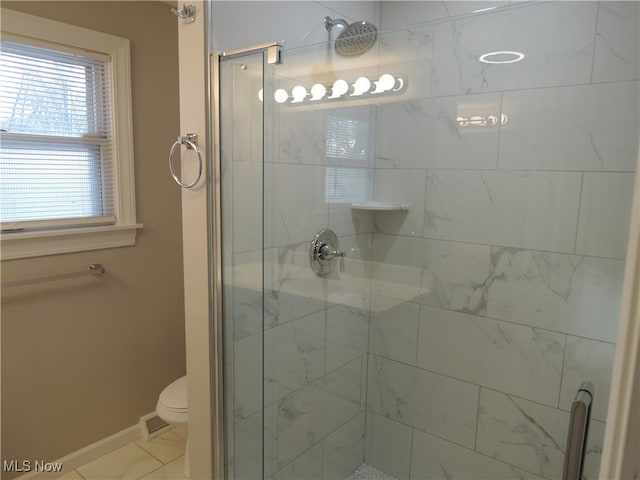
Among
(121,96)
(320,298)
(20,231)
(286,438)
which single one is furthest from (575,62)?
(20,231)

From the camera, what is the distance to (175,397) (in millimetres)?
2131

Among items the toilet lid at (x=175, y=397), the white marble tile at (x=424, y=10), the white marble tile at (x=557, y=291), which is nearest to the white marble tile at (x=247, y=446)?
the toilet lid at (x=175, y=397)

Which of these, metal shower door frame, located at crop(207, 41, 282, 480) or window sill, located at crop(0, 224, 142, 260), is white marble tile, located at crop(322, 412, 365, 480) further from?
window sill, located at crop(0, 224, 142, 260)

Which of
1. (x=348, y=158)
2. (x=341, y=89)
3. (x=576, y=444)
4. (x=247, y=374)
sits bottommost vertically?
(x=247, y=374)

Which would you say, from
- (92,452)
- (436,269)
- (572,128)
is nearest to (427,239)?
(436,269)

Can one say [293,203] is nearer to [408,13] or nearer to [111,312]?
[408,13]

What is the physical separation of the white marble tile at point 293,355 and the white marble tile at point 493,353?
1.61 feet

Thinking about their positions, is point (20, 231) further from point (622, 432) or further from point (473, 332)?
point (622, 432)

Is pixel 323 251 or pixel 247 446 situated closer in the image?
pixel 247 446

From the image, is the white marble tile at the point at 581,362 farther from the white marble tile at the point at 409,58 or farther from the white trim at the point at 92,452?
the white trim at the point at 92,452

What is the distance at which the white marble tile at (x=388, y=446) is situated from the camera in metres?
2.15

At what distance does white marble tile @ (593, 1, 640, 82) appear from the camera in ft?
4.78

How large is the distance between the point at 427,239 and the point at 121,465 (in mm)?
1912

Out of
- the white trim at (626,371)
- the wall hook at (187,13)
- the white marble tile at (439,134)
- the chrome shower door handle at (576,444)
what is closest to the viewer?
the white trim at (626,371)
